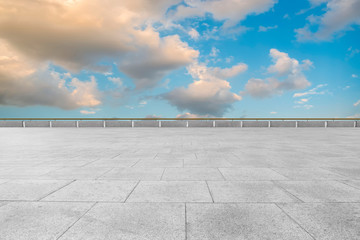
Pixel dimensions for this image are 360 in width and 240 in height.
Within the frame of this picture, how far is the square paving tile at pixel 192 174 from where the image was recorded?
18.0 ft

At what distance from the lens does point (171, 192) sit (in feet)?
14.6

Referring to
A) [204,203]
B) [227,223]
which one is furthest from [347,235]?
[204,203]

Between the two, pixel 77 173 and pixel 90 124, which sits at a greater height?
pixel 90 124

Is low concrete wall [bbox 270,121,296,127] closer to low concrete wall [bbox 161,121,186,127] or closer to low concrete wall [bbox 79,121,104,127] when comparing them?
low concrete wall [bbox 161,121,186,127]

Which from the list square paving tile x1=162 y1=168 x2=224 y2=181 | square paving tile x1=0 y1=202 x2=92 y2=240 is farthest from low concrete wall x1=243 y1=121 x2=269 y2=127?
square paving tile x1=0 y1=202 x2=92 y2=240

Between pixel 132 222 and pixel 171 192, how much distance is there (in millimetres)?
1364

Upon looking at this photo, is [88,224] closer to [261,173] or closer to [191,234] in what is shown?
[191,234]

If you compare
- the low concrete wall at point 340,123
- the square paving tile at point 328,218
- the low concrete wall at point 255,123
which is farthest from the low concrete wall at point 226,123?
the square paving tile at point 328,218

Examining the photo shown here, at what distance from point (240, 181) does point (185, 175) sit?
4.56 feet

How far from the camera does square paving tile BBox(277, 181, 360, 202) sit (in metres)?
4.16

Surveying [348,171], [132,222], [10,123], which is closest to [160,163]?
[132,222]

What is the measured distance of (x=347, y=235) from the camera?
289 centimetres

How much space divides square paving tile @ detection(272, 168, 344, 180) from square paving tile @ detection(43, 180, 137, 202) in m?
4.03

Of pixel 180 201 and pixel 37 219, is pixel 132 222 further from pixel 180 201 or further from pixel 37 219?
pixel 37 219
